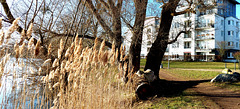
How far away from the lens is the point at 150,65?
9.51 metres

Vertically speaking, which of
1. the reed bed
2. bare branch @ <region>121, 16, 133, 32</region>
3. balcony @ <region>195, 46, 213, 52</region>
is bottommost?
the reed bed

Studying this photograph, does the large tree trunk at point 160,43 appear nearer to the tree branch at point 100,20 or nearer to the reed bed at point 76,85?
the tree branch at point 100,20

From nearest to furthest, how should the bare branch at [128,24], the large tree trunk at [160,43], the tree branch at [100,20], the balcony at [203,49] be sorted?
the tree branch at [100,20] → the bare branch at [128,24] → the large tree trunk at [160,43] → the balcony at [203,49]

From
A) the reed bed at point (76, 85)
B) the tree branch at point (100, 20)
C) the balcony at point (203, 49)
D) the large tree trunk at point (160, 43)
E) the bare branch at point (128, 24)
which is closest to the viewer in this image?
the reed bed at point (76, 85)

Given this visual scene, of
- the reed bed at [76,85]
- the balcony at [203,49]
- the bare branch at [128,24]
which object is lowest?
the reed bed at [76,85]

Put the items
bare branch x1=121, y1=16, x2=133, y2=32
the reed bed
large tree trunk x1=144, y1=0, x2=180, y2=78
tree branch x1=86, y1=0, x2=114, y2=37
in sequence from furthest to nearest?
large tree trunk x1=144, y1=0, x2=180, y2=78 → bare branch x1=121, y1=16, x2=133, y2=32 → tree branch x1=86, y1=0, x2=114, y2=37 → the reed bed

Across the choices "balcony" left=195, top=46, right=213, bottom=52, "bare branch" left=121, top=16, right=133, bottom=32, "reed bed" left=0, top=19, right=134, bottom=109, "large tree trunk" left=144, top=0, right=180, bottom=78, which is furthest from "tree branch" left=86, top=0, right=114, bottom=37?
"balcony" left=195, top=46, right=213, bottom=52

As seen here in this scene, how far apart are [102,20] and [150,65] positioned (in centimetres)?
433

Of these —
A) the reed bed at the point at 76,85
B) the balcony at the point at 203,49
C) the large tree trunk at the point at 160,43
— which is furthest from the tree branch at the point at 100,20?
the balcony at the point at 203,49

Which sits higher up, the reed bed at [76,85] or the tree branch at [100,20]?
the tree branch at [100,20]

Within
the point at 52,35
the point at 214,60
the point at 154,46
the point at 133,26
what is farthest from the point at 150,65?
the point at 214,60

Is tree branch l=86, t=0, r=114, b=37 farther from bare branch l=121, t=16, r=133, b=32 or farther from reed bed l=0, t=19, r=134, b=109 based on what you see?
reed bed l=0, t=19, r=134, b=109

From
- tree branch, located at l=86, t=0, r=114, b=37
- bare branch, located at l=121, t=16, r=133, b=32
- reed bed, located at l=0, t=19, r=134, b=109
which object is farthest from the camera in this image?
bare branch, located at l=121, t=16, r=133, b=32

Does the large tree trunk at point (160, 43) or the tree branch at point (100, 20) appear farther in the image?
the large tree trunk at point (160, 43)
